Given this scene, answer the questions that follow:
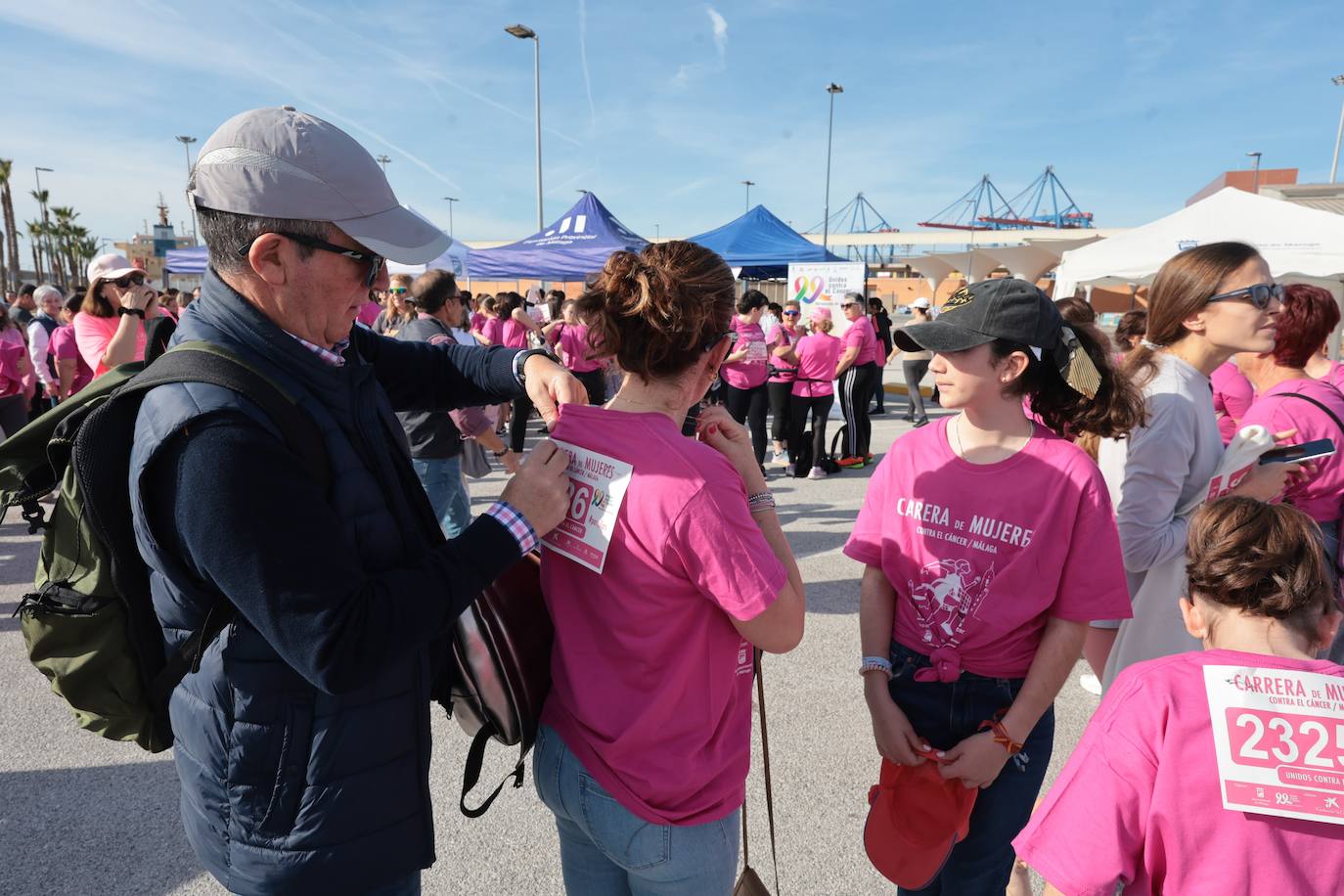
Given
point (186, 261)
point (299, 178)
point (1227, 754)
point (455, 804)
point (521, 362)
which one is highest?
point (186, 261)

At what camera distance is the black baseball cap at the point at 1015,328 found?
1.72 metres

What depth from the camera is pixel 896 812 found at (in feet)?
5.70

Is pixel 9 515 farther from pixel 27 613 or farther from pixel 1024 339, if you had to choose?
pixel 1024 339

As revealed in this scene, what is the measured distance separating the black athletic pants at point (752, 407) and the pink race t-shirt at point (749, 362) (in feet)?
0.34

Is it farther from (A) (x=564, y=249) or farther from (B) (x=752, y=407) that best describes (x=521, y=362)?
(A) (x=564, y=249)

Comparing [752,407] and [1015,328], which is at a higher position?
[1015,328]

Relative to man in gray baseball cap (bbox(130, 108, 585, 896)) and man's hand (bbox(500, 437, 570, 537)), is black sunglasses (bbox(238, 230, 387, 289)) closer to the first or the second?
man in gray baseball cap (bbox(130, 108, 585, 896))

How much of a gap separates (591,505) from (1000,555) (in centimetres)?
96

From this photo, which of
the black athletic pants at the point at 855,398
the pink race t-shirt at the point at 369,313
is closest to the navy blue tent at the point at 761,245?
the black athletic pants at the point at 855,398

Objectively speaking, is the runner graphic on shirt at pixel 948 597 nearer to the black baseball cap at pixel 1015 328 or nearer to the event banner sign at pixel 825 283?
the black baseball cap at pixel 1015 328

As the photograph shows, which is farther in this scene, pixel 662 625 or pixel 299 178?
pixel 662 625

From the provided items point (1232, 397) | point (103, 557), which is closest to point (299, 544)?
point (103, 557)

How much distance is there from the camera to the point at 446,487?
4543mm

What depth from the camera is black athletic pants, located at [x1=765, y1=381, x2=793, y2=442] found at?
329 inches
